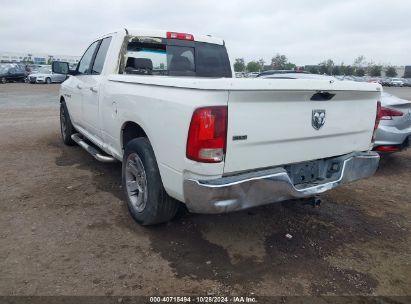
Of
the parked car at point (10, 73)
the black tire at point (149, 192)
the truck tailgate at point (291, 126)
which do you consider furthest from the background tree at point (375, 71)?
the black tire at point (149, 192)

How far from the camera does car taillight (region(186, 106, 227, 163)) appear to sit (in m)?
2.58

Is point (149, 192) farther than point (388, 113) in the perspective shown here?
No

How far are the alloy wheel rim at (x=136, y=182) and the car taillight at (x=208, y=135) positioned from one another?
955 millimetres

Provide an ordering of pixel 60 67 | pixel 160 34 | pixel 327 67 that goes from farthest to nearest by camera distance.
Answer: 1. pixel 327 67
2. pixel 60 67
3. pixel 160 34

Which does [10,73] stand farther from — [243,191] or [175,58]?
[243,191]

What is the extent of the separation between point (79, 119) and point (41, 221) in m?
2.21

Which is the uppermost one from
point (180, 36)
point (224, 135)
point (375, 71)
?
point (180, 36)

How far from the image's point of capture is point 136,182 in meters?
3.74

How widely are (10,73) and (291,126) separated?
32.1 metres

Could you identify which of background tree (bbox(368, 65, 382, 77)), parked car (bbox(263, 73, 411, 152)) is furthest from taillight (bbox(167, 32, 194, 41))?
background tree (bbox(368, 65, 382, 77))

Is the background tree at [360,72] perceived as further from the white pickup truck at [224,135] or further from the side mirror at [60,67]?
the white pickup truck at [224,135]

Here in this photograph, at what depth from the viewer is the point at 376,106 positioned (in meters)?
3.73

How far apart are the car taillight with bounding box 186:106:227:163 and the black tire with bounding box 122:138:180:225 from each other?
26.8 inches

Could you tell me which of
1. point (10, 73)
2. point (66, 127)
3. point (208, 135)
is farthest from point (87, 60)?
point (10, 73)
